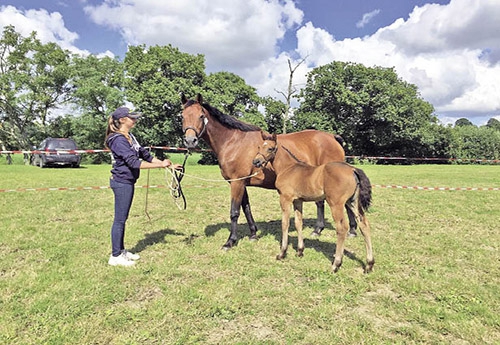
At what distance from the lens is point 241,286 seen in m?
4.25

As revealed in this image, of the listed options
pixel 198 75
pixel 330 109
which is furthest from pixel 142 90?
pixel 330 109

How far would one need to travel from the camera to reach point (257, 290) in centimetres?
414

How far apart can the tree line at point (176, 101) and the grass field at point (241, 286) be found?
2600 cm

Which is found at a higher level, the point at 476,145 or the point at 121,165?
the point at 476,145

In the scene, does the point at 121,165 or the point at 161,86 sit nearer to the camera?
the point at 121,165

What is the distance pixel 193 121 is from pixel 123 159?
1581 millimetres

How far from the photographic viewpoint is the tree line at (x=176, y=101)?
32.1m

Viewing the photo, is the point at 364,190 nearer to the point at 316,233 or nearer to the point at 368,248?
the point at 368,248

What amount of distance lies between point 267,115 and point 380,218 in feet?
102

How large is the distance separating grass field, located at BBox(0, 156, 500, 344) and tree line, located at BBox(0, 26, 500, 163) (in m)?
26.0

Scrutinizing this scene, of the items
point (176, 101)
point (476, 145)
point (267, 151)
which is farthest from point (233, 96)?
point (476, 145)

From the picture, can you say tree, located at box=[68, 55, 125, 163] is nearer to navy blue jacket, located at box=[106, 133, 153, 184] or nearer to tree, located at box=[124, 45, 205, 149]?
A: tree, located at box=[124, 45, 205, 149]

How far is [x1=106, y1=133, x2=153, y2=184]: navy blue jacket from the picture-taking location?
15.0ft

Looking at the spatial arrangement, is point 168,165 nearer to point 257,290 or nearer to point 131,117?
point 131,117
